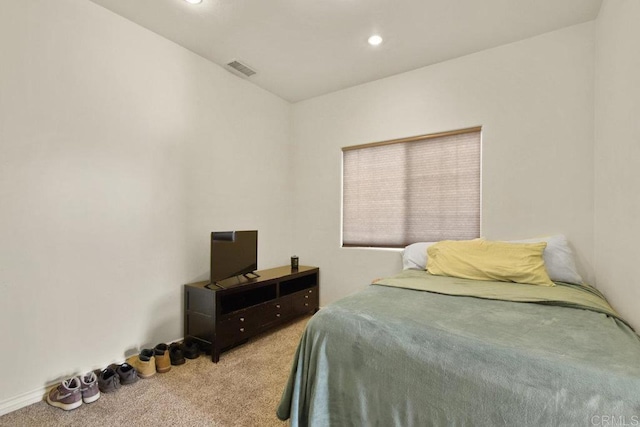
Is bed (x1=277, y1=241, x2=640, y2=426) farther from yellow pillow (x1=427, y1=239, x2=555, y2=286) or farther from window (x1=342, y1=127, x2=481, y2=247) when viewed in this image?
window (x1=342, y1=127, x2=481, y2=247)

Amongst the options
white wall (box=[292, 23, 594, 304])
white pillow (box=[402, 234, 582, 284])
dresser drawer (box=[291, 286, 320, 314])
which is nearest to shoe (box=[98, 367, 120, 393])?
dresser drawer (box=[291, 286, 320, 314])

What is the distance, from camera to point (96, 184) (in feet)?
7.14

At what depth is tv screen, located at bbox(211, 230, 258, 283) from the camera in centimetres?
254

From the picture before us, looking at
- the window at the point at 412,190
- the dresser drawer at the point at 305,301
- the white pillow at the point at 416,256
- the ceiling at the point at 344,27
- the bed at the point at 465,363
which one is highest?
the ceiling at the point at 344,27

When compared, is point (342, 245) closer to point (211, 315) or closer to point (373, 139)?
point (373, 139)

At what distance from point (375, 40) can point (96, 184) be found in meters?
2.51

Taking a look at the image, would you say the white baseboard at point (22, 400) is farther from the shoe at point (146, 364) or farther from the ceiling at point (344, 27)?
the ceiling at point (344, 27)

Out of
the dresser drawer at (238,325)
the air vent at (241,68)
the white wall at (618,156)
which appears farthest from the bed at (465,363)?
the air vent at (241,68)

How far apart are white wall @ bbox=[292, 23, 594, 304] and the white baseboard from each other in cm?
260

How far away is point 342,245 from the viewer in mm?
3609

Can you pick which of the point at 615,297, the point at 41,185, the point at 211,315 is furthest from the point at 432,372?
the point at 41,185

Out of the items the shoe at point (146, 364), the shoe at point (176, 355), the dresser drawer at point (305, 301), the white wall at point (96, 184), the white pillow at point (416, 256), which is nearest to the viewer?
the white wall at point (96, 184)

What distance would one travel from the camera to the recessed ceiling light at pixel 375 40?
259cm

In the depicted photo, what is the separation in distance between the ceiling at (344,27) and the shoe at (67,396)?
2.58 m
